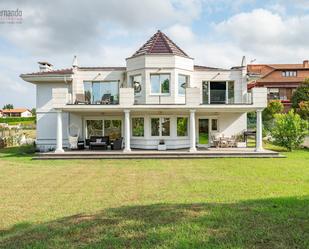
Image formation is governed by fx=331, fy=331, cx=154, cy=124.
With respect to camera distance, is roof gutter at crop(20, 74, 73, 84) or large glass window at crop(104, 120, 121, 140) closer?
roof gutter at crop(20, 74, 73, 84)

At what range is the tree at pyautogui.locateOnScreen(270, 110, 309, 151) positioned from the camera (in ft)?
72.5

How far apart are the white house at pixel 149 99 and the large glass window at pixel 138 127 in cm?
7

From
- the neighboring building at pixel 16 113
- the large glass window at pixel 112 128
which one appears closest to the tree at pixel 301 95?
the large glass window at pixel 112 128

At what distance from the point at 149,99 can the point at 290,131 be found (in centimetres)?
968

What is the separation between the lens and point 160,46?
22.0m

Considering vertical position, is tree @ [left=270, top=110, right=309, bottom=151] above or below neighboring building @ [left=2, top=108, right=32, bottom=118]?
→ below

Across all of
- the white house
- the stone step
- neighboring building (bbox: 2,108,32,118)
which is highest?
neighboring building (bbox: 2,108,32,118)

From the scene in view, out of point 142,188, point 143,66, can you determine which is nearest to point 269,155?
point 143,66

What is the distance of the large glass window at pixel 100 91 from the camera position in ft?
74.9

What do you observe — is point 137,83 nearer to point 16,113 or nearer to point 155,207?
point 155,207

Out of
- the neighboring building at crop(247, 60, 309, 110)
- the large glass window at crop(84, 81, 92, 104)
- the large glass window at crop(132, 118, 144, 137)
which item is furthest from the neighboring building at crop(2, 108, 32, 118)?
the large glass window at crop(132, 118, 144, 137)

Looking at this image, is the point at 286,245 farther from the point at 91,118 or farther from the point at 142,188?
the point at 91,118

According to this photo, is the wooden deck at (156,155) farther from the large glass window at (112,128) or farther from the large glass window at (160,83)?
A: the large glass window at (112,128)

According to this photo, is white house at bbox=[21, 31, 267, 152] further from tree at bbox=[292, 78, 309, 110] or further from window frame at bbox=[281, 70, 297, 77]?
window frame at bbox=[281, 70, 297, 77]
